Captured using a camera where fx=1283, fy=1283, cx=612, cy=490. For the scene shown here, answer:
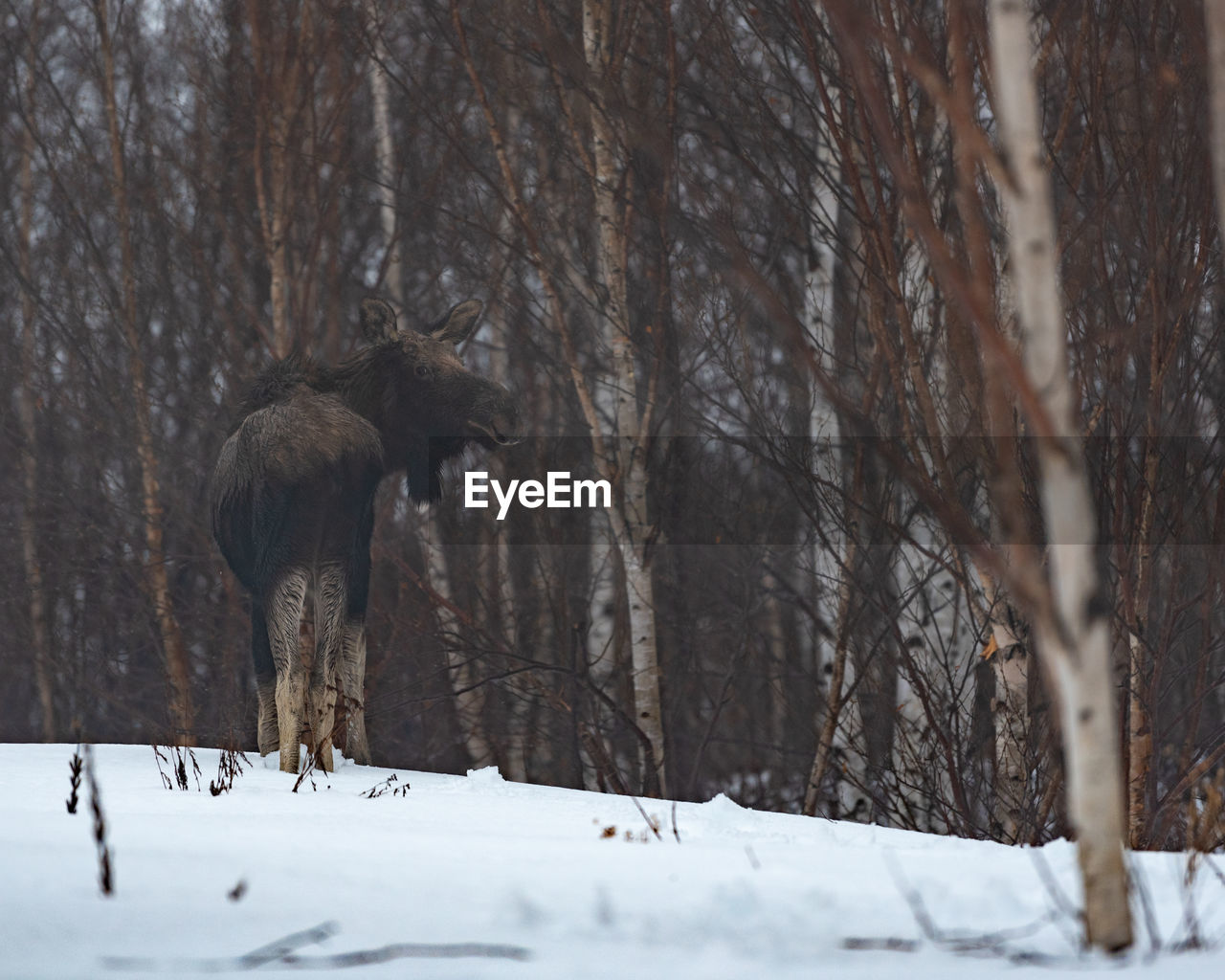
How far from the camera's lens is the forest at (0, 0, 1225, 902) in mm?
5129

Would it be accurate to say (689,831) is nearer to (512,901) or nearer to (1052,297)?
(512,901)

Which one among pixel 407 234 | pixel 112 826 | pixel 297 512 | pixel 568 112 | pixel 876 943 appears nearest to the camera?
pixel 876 943

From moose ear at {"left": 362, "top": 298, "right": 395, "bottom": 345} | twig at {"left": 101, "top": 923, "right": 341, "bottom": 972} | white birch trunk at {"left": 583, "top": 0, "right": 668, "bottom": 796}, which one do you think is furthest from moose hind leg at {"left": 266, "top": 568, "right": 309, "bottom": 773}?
twig at {"left": 101, "top": 923, "right": 341, "bottom": 972}

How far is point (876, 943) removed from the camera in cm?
223

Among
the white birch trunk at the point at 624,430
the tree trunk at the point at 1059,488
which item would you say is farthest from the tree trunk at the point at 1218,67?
the white birch trunk at the point at 624,430

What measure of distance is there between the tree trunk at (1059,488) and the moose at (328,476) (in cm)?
367

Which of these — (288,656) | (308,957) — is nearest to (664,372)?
(288,656)

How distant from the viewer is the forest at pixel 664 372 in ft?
16.8

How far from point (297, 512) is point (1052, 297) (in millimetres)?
3770

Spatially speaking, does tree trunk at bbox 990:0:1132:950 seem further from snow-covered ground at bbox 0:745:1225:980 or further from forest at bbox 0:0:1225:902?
snow-covered ground at bbox 0:745:1225:980

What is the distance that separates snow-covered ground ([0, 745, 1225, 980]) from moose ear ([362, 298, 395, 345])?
9.15 feet

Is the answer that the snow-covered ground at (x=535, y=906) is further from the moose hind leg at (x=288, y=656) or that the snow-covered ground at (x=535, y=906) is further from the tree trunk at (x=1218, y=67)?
the moose hind leg at (x=288, y=656)

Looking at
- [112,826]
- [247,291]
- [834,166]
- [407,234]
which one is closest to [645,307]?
[834,166]

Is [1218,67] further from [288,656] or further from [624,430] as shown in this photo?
[624,430]
